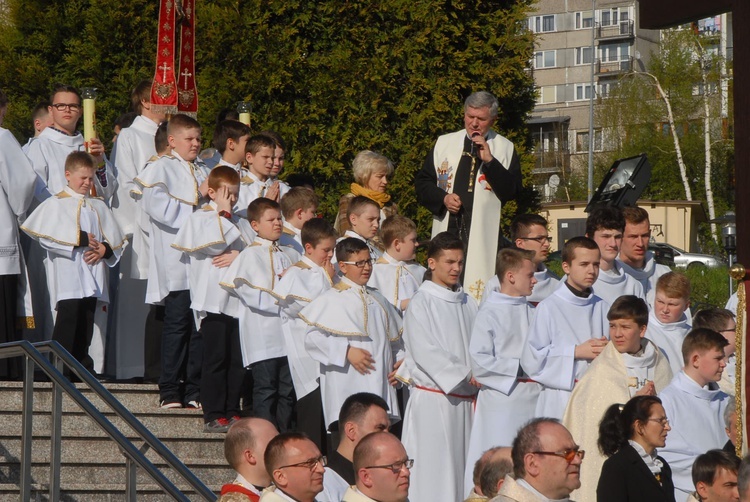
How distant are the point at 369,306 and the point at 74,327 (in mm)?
2308

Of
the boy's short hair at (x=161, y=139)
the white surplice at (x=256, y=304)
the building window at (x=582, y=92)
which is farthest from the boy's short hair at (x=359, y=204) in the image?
the building window at (x=582, y=92)

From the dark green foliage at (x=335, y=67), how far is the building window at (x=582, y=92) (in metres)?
66.1

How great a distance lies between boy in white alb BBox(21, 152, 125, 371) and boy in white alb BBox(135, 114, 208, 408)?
39 cm

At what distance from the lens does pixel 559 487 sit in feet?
16.9

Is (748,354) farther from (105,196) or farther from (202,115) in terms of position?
(202,115)

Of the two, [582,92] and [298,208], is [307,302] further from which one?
[582,92]

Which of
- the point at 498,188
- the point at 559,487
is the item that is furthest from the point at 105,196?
the point at 559,487

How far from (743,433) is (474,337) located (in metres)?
3.02

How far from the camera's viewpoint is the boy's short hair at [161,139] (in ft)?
32.4

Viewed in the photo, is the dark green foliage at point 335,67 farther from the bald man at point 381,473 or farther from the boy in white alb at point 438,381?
the bald man at point 381,473

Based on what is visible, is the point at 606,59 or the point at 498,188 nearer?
the point at 498,188

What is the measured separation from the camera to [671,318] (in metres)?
8.26

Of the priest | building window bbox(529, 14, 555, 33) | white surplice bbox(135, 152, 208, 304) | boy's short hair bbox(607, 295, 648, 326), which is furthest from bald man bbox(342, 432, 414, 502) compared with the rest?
building window bbox(529, 14, 555, 33)

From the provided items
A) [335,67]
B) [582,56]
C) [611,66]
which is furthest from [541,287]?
[611,66]
